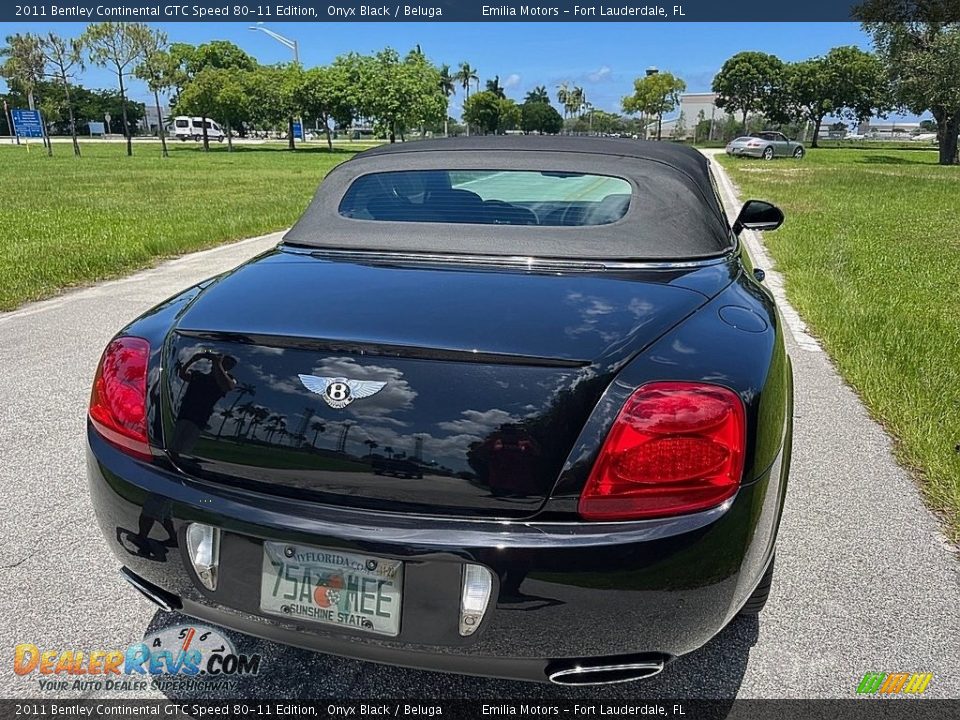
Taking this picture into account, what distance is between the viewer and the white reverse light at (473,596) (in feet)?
5.20

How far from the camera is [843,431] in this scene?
4.01 meters

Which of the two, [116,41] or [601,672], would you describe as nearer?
[601,672]

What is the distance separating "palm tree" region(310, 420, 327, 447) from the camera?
5.48 feet

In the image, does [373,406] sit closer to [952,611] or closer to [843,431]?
[952,611]

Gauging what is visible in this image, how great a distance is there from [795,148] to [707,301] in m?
44.5

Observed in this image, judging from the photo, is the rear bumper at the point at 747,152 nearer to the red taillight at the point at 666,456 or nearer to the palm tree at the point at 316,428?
the red taillight at the point at 666,456

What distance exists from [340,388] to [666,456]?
74 centimetres

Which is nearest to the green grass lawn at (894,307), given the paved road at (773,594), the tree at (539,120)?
the paved road at (773,594)

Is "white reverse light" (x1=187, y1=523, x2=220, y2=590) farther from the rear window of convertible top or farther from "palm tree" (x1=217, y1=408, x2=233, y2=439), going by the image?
the rear window of convertible top

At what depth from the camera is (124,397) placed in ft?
6.34

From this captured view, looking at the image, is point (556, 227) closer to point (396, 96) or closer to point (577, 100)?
point (396, 96)

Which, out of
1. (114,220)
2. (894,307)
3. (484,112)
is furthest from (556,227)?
(484,112)

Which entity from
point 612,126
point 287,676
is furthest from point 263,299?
point 612,126

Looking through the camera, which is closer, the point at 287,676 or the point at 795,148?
the point at 287,676
